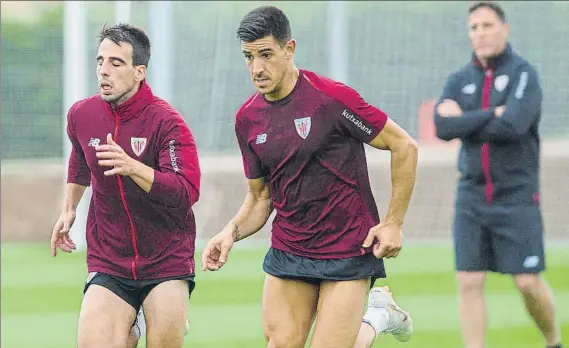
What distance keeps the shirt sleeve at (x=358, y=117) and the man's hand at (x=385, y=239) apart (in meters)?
0.41

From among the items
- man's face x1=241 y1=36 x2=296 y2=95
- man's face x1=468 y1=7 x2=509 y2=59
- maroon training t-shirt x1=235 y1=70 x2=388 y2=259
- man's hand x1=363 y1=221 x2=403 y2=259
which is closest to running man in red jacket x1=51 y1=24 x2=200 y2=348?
maroon training t-shirt x1=235 y1=70 x2=388 y2=259

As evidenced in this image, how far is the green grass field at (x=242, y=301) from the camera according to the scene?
30.1ft

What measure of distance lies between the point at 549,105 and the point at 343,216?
10083 millimetres

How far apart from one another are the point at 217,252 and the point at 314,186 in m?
0.56

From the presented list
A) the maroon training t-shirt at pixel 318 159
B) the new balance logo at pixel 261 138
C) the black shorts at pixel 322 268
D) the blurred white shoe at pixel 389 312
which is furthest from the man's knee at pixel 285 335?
the blurred white shoe at pixel 389 312

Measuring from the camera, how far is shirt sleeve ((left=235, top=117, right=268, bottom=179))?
607 centimetres

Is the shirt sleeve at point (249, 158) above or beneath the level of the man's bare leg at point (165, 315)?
above

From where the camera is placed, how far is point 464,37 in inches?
631

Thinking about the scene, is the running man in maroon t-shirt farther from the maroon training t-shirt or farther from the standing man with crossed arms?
the standing man with crossed arms

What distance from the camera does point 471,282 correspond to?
7.36 metres

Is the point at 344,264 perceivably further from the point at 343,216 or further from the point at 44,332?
the point at 44,332

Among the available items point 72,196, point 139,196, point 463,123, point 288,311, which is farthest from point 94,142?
point 463,123

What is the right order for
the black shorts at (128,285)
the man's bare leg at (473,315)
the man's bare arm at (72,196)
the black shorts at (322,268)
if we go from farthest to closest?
the man's bare leg at (473,315) < the man's bare arm at (72,196) < the black shorts at (128,285) < the black shorts at (322,268)

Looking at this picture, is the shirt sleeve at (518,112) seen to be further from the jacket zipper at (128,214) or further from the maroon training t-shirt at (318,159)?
the jacket zipper at (128,214)
